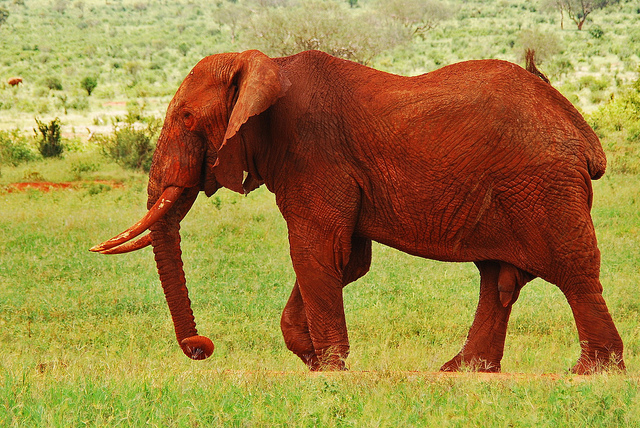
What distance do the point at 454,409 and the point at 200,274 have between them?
6.03m

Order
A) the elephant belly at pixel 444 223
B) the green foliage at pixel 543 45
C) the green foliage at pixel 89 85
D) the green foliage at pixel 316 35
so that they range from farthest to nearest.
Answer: the green foliage at pixel 543 45
the green foliage at pixel 316 35
the green foliage at pixel 89 85
the elephant belly at pixel 444 223

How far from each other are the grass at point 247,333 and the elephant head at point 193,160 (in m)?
0.60

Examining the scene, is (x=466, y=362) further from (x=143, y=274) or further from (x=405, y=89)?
(x=143, y=274)

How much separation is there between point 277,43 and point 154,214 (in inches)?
1381

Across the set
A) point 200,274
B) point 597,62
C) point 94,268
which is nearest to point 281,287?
point 200,274

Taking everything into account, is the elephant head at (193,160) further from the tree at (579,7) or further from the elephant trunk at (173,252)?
the tree at (579,7)

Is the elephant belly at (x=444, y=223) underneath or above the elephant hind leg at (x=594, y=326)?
above

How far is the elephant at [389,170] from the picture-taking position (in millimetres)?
5766

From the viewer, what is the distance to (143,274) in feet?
33.6

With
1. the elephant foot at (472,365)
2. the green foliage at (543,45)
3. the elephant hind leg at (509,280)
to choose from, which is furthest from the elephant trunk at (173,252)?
the green foliage at (543,45)

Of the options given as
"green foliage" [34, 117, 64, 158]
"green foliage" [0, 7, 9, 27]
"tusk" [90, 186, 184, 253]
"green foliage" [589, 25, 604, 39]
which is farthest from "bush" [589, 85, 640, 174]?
"green foliage" [0, 7, 9, 27]

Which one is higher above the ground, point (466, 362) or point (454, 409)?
point (454, 409)

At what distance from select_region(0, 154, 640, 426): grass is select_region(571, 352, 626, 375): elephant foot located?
0.11m

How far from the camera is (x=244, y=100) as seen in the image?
5.70 metres
